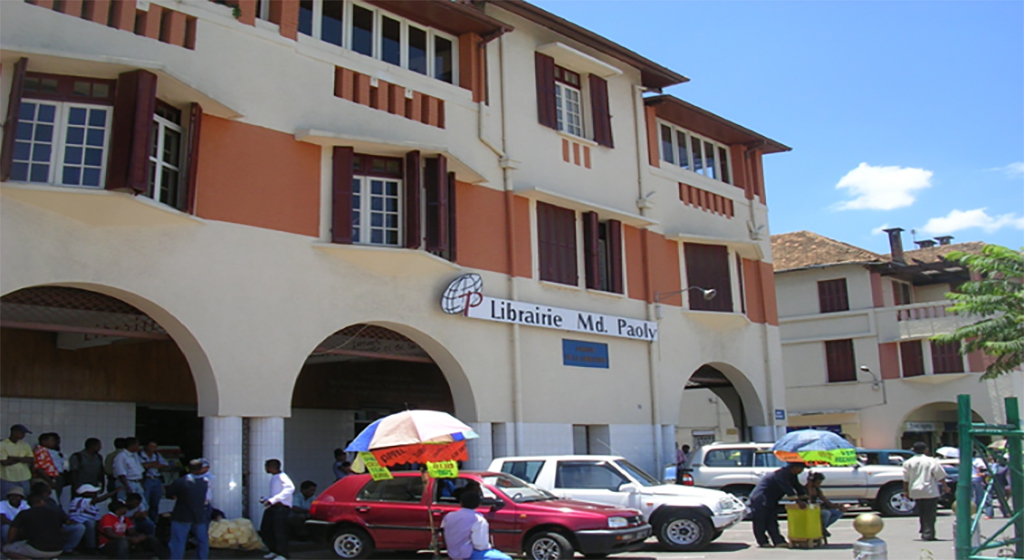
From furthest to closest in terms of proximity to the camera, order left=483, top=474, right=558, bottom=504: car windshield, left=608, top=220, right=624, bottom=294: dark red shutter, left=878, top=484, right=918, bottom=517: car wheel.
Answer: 1. left=608, top=220, right=624, bottom=294: dark red shutter
2. left=878, top=484, right=918, bottom=517: car wheel
3. left=483, top=474, right=558, bottom=504: car windshield

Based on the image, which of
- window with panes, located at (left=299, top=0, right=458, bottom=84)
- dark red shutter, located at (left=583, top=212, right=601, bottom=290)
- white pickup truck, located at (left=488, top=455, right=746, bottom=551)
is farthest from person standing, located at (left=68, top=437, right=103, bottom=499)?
dark red shutter, located at (left=583, top=212, right=601, bottom=290)

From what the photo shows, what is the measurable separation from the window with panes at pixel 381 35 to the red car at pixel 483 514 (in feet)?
26.1

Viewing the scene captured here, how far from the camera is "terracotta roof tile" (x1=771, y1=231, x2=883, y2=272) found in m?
37.9

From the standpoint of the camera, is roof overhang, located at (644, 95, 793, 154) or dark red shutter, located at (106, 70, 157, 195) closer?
dark red shutter, located at (106, 70, 157, 195)

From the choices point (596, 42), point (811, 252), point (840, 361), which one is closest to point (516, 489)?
point (596, 42)

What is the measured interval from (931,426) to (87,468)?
3260 cm

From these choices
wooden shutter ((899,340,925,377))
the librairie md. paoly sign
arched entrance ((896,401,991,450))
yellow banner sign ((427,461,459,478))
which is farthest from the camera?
arched entrance ((896,401,991,450))

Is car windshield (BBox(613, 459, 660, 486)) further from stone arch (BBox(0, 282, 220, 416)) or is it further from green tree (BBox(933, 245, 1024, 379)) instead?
green tree (BBox(933, 245, 1024, 379))

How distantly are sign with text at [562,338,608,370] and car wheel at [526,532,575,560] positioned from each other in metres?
7.17

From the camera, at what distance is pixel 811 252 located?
39.5 m

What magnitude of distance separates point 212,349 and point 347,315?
8.71ft

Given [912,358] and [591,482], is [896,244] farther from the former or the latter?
[591,482]

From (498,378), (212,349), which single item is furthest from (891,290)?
(212,349)

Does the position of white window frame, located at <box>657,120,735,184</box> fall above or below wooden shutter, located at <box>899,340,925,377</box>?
above
